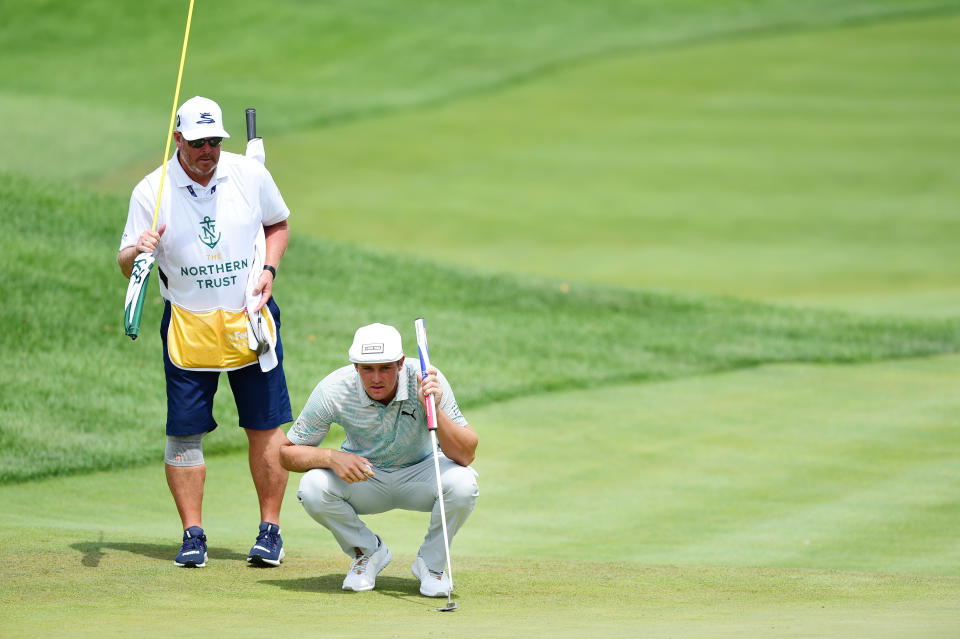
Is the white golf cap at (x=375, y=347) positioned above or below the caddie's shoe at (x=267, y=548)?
above

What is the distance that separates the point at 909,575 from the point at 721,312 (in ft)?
29.8

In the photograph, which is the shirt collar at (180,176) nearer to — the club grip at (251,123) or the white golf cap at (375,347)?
the club grip at (251,123)

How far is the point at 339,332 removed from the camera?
44.6 ft

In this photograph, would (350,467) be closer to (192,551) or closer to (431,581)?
(431,581)

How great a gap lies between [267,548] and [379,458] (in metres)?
0.72

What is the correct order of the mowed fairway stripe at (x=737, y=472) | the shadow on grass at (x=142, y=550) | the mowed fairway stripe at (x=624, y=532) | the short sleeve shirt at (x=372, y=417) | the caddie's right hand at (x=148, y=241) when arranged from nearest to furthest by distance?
the mowed fairway stripe at (x=624, y=532), the short sleeve shirt at (x=372, y=417), the caddie's right hand at (x=148, y=241), the shadow on grass at (x=142, y=550), the mowed fairway stripe at (x=737, y=472)

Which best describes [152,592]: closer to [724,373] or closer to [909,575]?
[909,575]

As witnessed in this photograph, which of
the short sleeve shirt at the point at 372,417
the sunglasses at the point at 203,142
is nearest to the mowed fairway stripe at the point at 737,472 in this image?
the short sleeve shirt at the point at 372,417

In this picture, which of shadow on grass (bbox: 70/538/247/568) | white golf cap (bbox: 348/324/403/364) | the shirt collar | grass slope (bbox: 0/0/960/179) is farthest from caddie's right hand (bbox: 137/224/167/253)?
grass slope (bbox: 0/0/960/179)

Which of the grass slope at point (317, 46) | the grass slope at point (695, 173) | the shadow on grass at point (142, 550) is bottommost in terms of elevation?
the shadow on grass at point (142, 550)

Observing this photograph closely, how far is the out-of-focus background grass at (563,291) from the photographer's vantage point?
22.7ft

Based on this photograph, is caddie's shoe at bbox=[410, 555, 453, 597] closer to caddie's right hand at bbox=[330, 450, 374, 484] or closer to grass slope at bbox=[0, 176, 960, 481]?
caddie's right hand at bbox=[330, 450, 374, 484]

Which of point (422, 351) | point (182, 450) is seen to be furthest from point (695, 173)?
point (422, 351)

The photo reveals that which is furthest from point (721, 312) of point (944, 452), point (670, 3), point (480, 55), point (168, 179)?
point (670, 3)
